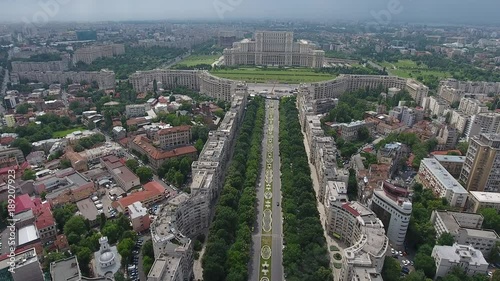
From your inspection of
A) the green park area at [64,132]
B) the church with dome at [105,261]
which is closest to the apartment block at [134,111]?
the green park area at [64,132]

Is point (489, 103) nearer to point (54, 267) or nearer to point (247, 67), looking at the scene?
point (247, 67)

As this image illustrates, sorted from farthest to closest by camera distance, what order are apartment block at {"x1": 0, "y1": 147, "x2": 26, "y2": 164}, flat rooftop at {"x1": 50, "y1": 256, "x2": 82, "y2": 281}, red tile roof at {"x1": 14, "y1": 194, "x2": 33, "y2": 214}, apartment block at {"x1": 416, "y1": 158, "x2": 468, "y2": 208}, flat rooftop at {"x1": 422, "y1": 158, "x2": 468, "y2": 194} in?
apartment block at {"x1": 0, "y1": 147, "x2": 26, "y2": 164} < flat rooftop at {"x1": 422, "y1": 158, "x2": 468, "y2": 194} < apartment block at {"x1": 416, "y1": 158, "x2": 468, "y2": 208} < red tile roof at {"x1": 14, "y1": 194, "x2": 33, "y2": 214} < flat rooftop at {"x1": 50, "y1": 256, "x2": 82, "y2": 281}

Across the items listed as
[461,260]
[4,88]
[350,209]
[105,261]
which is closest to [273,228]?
[350,209]

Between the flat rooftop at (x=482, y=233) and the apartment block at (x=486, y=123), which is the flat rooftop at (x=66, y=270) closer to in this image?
the flat rooftop at (x=482, y=233)

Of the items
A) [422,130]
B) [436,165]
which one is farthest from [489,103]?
[436,165]

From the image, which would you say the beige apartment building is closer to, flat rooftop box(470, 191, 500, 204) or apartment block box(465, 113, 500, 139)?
apartment block box(465, 113, 500, 139)

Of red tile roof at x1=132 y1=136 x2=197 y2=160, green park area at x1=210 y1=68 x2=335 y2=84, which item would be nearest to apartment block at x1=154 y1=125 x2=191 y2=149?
red tile roof at x1=132 y1=136 x2=197 y2=160
